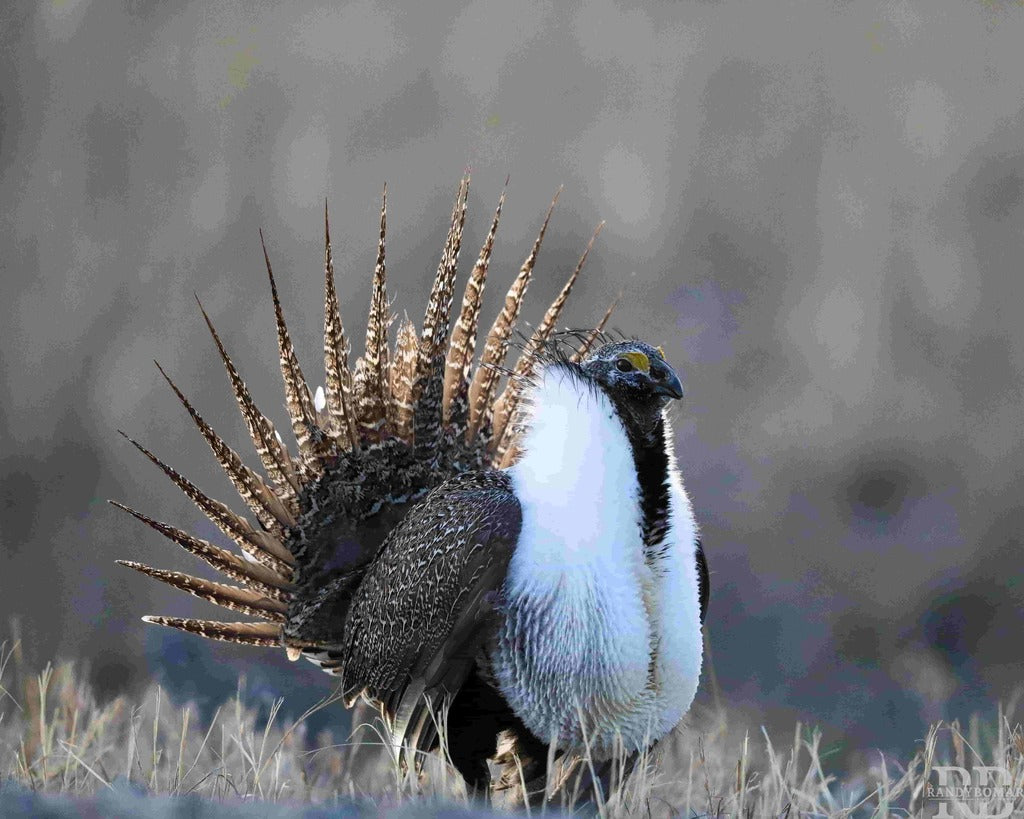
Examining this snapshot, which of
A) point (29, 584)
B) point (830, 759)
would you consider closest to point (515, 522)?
point (830, 759)

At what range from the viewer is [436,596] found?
7.09 feet

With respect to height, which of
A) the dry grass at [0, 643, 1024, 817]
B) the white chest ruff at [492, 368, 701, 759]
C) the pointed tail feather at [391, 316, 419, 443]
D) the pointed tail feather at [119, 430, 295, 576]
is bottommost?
the dry grass at [0, 643, 1024, 817]

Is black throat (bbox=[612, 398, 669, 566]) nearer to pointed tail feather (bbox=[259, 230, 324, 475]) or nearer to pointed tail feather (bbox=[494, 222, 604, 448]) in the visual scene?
pointed tail feather (bbox=[494, 222, 604, 448])

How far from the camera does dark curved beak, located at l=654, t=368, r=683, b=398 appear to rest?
2145 mm

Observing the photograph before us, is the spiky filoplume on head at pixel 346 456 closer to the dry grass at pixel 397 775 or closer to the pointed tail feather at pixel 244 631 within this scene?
the pointed tail feather at pixel 244 631

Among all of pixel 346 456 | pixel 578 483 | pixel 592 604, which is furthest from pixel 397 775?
pixel 346 456

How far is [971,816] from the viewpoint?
71.3 inches

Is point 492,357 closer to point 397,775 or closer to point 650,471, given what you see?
point 650,471

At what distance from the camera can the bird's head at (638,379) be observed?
85.4 inches

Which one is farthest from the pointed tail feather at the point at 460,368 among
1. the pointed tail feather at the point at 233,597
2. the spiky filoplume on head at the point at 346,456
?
the pointed tail feather at the point at 233,597

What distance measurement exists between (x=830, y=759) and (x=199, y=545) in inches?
95.4

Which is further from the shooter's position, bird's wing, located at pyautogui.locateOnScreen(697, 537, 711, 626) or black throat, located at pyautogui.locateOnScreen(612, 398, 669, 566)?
bird's wing, located at pyautogui.locateOnScreen(697, 537, 711, 626)

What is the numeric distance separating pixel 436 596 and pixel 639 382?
443 millimetres

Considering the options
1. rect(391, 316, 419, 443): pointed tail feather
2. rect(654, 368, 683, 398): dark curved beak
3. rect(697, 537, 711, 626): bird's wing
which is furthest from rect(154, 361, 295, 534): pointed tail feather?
rect(654, 368, 683, 398): dark curved beak
